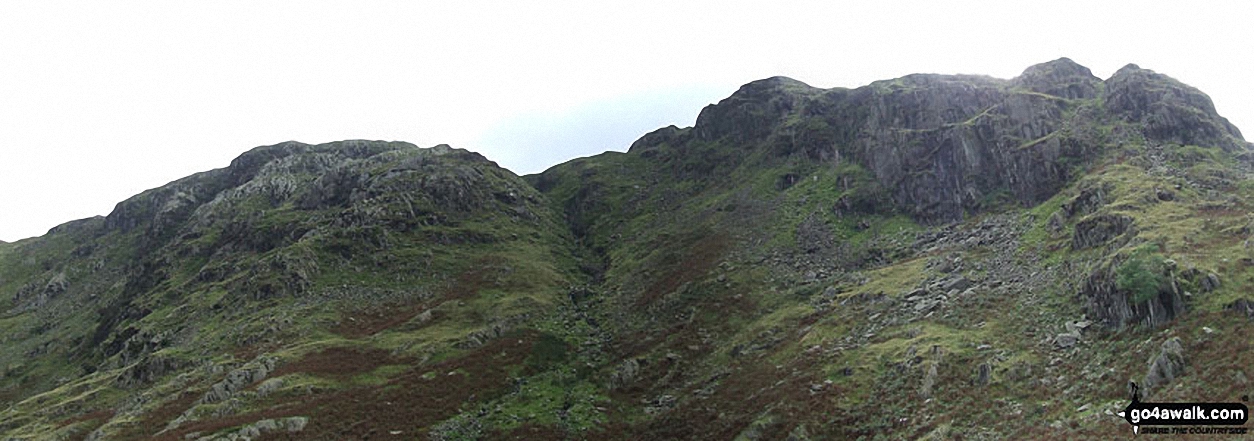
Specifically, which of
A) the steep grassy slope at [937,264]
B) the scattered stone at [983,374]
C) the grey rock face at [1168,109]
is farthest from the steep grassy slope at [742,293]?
the grey rock face at [1168,109]

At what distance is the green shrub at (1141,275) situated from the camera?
4394 centimetres

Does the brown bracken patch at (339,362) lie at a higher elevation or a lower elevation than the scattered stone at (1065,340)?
higher

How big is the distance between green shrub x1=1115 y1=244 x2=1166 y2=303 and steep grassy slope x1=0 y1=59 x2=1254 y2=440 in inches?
12.8

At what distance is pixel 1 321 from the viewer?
156 metres

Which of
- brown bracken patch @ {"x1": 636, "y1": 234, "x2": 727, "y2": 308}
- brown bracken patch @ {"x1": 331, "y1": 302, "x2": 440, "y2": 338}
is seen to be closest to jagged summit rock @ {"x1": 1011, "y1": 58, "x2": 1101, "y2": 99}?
brown bracken patch @ {"x1": 636, "y1": 234, "x2": 727, "y2": 308}

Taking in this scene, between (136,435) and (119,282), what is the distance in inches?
5155

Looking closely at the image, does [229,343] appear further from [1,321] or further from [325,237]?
[1,321]

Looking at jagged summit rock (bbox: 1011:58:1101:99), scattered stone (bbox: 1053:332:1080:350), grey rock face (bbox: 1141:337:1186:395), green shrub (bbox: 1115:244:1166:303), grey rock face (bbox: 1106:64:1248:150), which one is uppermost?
jagged summit rock (bbox: 1011:58:1101:99)

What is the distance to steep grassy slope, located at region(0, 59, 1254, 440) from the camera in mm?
46562

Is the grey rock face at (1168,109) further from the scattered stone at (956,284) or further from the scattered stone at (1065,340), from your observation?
the scattered stone at (1065,340)

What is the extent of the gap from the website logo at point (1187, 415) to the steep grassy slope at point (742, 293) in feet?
3.36

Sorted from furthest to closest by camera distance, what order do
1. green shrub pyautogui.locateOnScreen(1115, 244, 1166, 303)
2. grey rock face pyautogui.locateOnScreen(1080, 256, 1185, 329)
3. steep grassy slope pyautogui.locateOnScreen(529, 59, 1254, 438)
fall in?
green shrub pyautogui.locateOnScreen(1115, 244, 1166, 303) → steep grassy slope pyautogui.locateOnScreen(529, 59, 1254, 438) → grey rock face pyautogui.locateOnScreen(1080, 256, 1185, 329)

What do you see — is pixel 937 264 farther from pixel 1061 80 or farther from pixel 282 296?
pixel 282 296

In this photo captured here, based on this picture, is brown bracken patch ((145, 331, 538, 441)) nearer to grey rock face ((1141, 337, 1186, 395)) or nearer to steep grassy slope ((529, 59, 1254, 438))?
steep grassy slope ((529, 59, 1254, 438))
